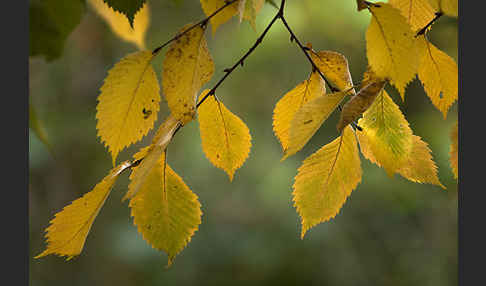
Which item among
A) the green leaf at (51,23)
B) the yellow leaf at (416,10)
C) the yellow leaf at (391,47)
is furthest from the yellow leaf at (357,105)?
the green leaf at (51,23)

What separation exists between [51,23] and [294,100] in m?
0.34

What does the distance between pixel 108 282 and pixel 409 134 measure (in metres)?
2.53

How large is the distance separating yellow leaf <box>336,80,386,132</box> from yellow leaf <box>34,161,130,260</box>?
0.17 metres

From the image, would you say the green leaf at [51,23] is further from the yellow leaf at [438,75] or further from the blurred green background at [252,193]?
the blurred green background at [252,193]

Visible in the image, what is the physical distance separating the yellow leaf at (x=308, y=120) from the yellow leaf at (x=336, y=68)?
58 millimetres

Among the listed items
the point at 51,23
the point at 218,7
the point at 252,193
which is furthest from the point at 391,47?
the point at 252,193

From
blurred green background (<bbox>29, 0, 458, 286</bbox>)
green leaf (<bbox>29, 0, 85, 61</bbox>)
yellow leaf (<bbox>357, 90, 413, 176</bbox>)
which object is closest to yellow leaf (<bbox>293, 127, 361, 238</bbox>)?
yellow leaf (<bbox>357, 90, 413, 176</bbox>)

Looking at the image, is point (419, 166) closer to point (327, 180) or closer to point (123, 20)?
point (327, 180)

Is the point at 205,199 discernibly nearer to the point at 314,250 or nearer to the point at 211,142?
the point at 314,250

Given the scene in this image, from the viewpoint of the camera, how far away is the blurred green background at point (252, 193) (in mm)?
2143

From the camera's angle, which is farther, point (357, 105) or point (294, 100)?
point (294, 100)

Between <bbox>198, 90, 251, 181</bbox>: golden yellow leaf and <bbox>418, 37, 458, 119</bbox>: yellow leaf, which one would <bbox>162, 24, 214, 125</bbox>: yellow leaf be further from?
<bbox>418, 37, 458, 119</bbox>: yellow leaf

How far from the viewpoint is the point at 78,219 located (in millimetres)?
365

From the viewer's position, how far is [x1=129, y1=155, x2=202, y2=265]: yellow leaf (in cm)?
38
